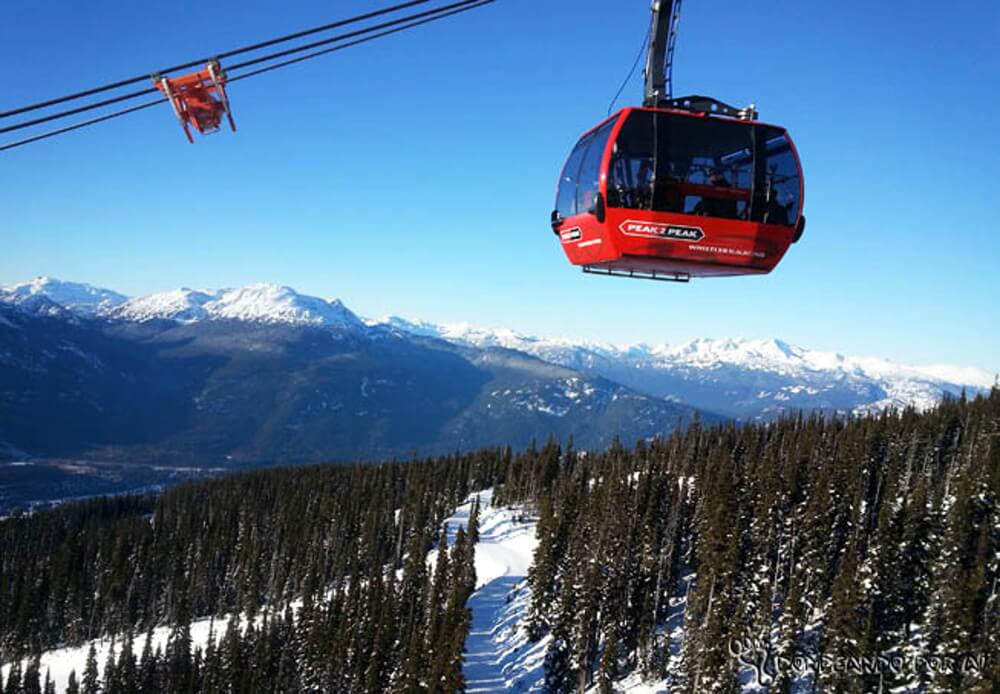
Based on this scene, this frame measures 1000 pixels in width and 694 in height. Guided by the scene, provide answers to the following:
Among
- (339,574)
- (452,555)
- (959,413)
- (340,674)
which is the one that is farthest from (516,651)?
(959,413)

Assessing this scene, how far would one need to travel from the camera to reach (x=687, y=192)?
51.9 ft

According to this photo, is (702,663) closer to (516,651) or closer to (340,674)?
(516,651)

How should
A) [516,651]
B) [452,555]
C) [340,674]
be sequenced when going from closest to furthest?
[340,674], [516,651], [452,555]

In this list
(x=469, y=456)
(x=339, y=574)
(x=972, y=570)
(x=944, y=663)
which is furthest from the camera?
(x=469, y=456)

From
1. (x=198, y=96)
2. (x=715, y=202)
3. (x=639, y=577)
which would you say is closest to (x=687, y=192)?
(x=715, y=202)

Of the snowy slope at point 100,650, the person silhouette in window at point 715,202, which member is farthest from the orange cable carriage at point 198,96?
the snowy slope at point 100,650

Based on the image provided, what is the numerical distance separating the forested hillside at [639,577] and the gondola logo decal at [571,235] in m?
44.4

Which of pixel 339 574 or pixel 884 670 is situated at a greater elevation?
pixel 884 670

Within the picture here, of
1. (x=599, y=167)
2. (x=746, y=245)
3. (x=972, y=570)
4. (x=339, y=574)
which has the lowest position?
(x=339, y=574)

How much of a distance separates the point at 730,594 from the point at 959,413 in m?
85.3

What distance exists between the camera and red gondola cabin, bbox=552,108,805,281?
15398mm

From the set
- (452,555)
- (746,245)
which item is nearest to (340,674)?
(452,555)

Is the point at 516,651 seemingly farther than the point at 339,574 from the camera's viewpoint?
No

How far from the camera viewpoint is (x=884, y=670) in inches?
1992
